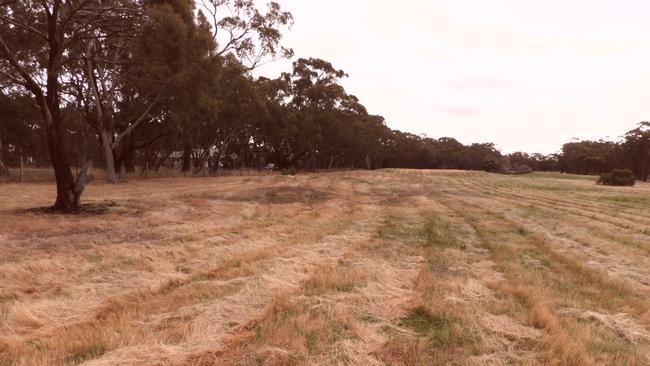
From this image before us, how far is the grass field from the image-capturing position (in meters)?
4.05

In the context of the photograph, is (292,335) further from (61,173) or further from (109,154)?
(109,154)

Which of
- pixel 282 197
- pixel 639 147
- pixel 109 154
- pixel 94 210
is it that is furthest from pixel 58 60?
pixel 639 147

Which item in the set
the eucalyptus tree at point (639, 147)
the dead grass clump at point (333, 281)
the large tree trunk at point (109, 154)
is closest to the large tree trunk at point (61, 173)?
the dead grass clump at point (333, 281)

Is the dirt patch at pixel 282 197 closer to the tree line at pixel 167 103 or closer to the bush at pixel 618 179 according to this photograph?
the tree line at pixel 167 103

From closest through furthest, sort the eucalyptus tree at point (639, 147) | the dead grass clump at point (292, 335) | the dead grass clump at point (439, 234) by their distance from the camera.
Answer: the dead grass clump at point (292, 335), the dead grass clump at point (439, 234), the eucalyptus tree at point (639, 147)

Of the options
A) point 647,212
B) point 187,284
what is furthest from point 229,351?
point 647,212

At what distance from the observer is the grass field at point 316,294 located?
405 centimetres

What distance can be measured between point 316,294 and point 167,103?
99.6 feet

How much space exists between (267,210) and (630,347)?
1289 cm

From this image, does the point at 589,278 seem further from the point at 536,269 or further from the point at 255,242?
the point at 255,242

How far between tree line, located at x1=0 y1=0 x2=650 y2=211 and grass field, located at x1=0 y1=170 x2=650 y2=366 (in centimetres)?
610

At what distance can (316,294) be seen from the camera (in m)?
5.77

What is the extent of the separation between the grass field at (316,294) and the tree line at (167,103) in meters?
6.10

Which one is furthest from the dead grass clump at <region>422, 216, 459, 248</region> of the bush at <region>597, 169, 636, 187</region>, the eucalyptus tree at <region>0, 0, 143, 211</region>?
the bush at <region>597, 169, 636, 187</region>
